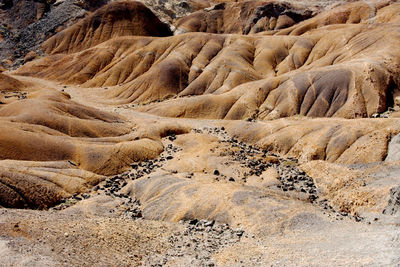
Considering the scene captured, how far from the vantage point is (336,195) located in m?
23.2

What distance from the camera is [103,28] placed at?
96.1m

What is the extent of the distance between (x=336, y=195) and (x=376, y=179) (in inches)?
112

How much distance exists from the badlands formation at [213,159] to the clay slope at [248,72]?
0.87 feet

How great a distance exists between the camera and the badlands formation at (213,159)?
15461 mm

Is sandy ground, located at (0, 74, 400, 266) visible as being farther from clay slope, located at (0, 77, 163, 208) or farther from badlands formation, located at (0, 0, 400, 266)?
clay slope, located at (0, 77, 163, 208)

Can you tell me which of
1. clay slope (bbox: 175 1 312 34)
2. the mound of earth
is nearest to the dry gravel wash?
the mound of earth

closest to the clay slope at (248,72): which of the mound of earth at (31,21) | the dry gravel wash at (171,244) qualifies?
the mound of earth at (31,21)

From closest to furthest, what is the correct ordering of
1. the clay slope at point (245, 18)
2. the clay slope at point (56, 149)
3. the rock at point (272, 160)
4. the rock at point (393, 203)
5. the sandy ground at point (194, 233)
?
the sandy ground at point (194, 233) < the rock at point (393, 203) < the clay slope at point (56, 149) < the rock at point (272, 160) < the clay slope at point (245, 18)

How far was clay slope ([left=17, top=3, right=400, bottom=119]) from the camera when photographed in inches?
1753

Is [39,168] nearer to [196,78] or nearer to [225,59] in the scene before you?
[196,78]

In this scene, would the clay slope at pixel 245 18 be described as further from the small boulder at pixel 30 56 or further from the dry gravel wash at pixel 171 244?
the dry gravel wash at pixel 171 244

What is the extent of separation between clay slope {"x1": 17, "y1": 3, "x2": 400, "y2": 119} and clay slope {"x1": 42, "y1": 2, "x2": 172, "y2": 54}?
8448 millimetres

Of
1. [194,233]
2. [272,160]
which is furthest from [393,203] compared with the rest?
[272,160]

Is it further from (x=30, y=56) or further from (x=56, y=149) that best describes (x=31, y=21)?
(x=56, y=149)
